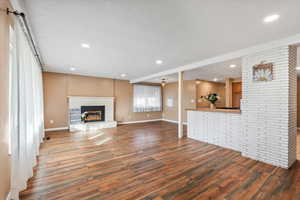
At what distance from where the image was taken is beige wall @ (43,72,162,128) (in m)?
5.57

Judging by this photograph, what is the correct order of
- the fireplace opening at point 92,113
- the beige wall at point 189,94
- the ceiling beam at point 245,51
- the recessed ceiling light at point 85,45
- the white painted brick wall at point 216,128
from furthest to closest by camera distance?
the beige wall at point 189,94 → the fireplace opening at point 92,113 → the white painted brick wall at point 216,128 → the recessed ceiling light at point 85,45 → the ceiling beam at point 245,51

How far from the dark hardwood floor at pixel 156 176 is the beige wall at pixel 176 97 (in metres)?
A: 4.15

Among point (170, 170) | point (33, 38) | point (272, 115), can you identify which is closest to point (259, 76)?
point (272, 115)

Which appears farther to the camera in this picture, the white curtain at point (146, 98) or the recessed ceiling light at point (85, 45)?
the white curtain at point (146, 98)

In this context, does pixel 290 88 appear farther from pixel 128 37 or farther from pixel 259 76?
pixel 128 37

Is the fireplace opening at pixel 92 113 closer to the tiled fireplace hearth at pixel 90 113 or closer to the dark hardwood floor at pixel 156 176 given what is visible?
the tiled fireplace hearth at pixel 90 113

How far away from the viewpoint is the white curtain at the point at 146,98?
786 centimetres

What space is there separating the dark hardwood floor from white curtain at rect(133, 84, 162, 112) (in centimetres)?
466

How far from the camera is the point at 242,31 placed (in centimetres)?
225

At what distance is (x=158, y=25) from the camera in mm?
2082

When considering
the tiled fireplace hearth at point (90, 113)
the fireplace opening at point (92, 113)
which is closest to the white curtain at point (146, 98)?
the tiled fireplace hearth at point (90, 113)

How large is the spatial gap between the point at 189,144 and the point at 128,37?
334 centimetres

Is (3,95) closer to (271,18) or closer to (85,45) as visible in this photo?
(85,45)

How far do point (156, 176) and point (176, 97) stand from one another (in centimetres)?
620
